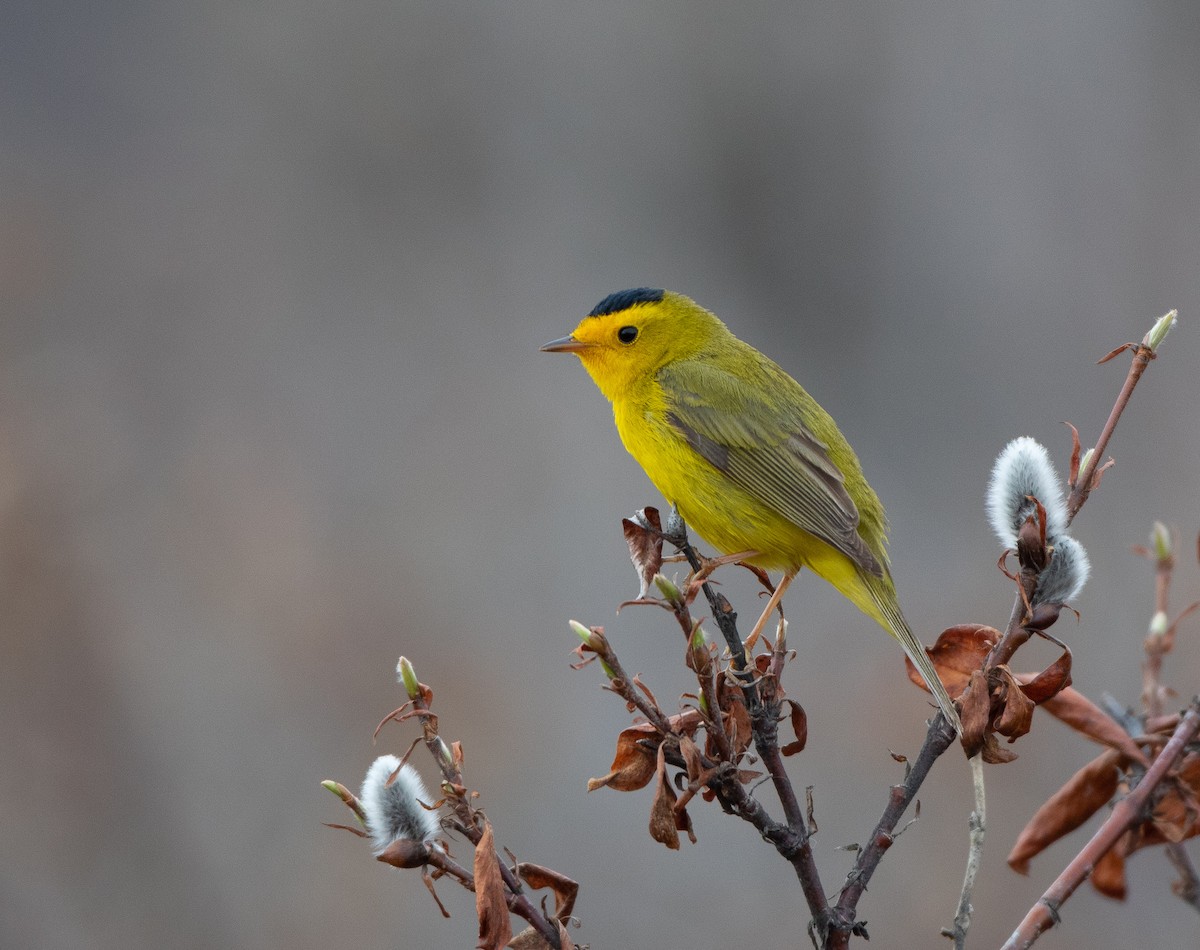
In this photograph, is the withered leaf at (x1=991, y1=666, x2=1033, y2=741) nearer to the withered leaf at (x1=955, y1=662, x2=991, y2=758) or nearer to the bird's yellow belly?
the withered leaf at (x1=955, y1=662, x2=991, y2=758)

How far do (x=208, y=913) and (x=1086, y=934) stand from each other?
3.92 metres

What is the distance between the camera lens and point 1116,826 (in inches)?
62.3

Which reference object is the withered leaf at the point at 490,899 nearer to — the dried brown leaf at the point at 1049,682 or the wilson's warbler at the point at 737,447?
the dried brown leaf at the point at 1049,682

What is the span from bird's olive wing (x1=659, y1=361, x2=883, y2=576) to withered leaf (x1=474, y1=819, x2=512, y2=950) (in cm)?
188

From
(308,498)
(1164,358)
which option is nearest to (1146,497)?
(1164,358)

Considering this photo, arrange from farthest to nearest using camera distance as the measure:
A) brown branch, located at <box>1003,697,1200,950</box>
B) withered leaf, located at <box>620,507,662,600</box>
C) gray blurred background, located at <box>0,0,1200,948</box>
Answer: gray blurred background, located at <box>0,0,1200,948</box> → withered leaf, located at <box>620,507,662,600</box> → brown branch, located at <box>1003,697,1200,950</box>

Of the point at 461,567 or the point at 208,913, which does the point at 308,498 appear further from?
the point at 208,913

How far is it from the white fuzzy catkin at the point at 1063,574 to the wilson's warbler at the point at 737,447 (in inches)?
41.2

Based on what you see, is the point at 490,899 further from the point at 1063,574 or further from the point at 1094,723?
the point at 1063,574

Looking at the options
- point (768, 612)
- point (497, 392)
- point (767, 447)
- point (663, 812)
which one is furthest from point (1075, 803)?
point (497, 392)

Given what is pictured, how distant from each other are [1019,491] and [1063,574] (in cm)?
19

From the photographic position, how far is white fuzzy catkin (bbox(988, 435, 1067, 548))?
2.05 meters

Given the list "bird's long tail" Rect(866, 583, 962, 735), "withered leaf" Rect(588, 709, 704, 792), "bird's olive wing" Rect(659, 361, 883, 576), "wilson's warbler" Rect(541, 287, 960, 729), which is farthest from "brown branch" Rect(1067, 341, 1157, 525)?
"bird's olive wing" Rect(659, 361, 883, 576)

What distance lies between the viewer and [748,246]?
24.9ft
